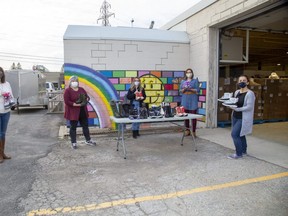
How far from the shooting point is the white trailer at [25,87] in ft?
45.3

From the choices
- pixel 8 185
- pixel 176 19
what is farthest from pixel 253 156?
pixel 176 19

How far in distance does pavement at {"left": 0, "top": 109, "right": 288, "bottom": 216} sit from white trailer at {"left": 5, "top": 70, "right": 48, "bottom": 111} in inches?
318

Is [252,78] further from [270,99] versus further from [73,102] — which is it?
[73,102]

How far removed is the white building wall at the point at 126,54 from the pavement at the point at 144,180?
2.54 metres

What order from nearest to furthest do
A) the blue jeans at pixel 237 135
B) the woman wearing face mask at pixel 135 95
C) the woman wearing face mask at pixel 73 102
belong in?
1. the blue jeans at pixel 237 135
2. the woman wearing face mask at pixel 73 102
3. the woman wearing face mask at pixel 135 95

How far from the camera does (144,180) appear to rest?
411 centimetres

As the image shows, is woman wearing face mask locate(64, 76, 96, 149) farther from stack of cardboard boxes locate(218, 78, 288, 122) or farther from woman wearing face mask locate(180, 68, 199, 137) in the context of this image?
stack of cardboard boxes locate(218, 78, 288, 122)

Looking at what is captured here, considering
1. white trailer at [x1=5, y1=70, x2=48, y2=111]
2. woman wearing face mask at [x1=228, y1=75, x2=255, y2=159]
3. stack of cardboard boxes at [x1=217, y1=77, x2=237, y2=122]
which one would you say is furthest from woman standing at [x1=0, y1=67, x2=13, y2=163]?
white trailer at [x1=5, y1=70, x2=48, y2=111]

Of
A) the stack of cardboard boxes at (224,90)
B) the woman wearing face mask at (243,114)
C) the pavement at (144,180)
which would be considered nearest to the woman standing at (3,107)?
the pavement at (144,180)

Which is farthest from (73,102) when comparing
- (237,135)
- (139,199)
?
(237,135)

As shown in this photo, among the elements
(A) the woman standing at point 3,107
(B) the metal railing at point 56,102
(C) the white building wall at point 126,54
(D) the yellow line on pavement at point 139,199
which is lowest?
(D) the yellow line on pavement at point 139,199

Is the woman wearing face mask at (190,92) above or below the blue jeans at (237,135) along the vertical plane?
above

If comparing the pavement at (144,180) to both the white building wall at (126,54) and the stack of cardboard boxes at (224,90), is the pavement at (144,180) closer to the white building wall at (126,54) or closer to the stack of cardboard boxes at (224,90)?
the stack of cardboard boxes at (224,90)

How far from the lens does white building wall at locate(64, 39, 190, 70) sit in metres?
7.57
